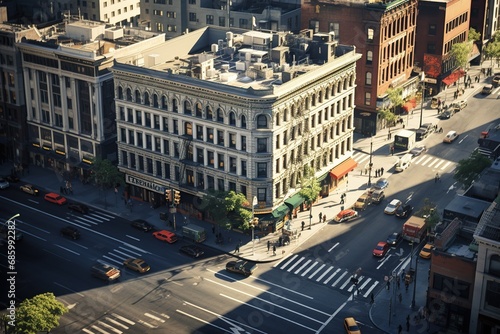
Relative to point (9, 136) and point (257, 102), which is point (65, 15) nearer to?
point (9, 136)

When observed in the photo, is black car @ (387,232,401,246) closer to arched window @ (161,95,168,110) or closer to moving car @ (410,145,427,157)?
moving car @ (410,145,427,157)

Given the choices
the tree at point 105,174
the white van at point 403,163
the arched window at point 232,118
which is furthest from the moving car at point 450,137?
the tree at point 105,174

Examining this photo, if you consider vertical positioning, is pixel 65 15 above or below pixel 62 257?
above

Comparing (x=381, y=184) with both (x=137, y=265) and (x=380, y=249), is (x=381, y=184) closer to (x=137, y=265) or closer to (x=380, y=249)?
(x=380, y=249)

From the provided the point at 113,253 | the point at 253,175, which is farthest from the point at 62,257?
the point at 253,175

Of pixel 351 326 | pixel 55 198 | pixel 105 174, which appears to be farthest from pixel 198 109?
pixel 351 326

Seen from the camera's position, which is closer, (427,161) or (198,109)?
(198,109)

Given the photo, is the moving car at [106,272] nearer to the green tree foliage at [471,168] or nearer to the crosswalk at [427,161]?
the crosswalk at [427,161]
